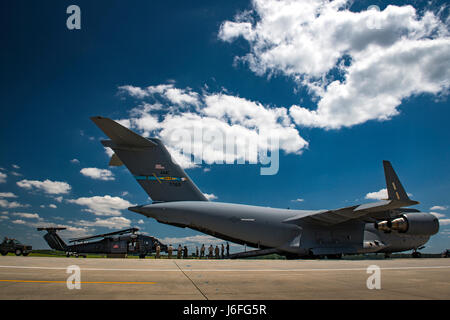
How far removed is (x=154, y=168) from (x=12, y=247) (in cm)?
1385

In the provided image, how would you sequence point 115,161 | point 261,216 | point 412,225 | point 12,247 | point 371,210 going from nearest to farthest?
1. point 412,225
2. point 371,210
3. point 115,161
4. point 261,216
5. point 12,247

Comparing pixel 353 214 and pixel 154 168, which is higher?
pixel 154 168

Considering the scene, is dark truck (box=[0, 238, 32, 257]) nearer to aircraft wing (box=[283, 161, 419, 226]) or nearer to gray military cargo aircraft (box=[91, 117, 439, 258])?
gray military cargo aircraft (box=[91, 117, 439, 258])

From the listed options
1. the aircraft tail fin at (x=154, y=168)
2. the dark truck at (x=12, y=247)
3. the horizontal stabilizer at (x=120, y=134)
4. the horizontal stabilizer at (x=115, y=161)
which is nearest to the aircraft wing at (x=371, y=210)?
the aircraft tail fin at (x=154, y=168)

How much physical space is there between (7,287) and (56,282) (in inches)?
26.5

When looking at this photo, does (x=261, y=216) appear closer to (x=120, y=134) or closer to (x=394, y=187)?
(x=394, y=187)

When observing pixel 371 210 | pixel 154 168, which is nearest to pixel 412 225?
pixel 371 210

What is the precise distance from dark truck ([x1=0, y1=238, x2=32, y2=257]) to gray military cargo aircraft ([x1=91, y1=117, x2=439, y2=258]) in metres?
11.6

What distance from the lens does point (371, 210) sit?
15516 millimetres

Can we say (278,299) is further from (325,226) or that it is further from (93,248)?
(93,248)

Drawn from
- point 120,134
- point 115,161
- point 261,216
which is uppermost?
point 120,134

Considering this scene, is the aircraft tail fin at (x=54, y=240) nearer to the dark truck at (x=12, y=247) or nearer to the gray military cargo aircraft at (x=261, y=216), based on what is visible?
the dark truck at (x=12, y=247)

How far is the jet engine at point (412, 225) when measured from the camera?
1418 cm
